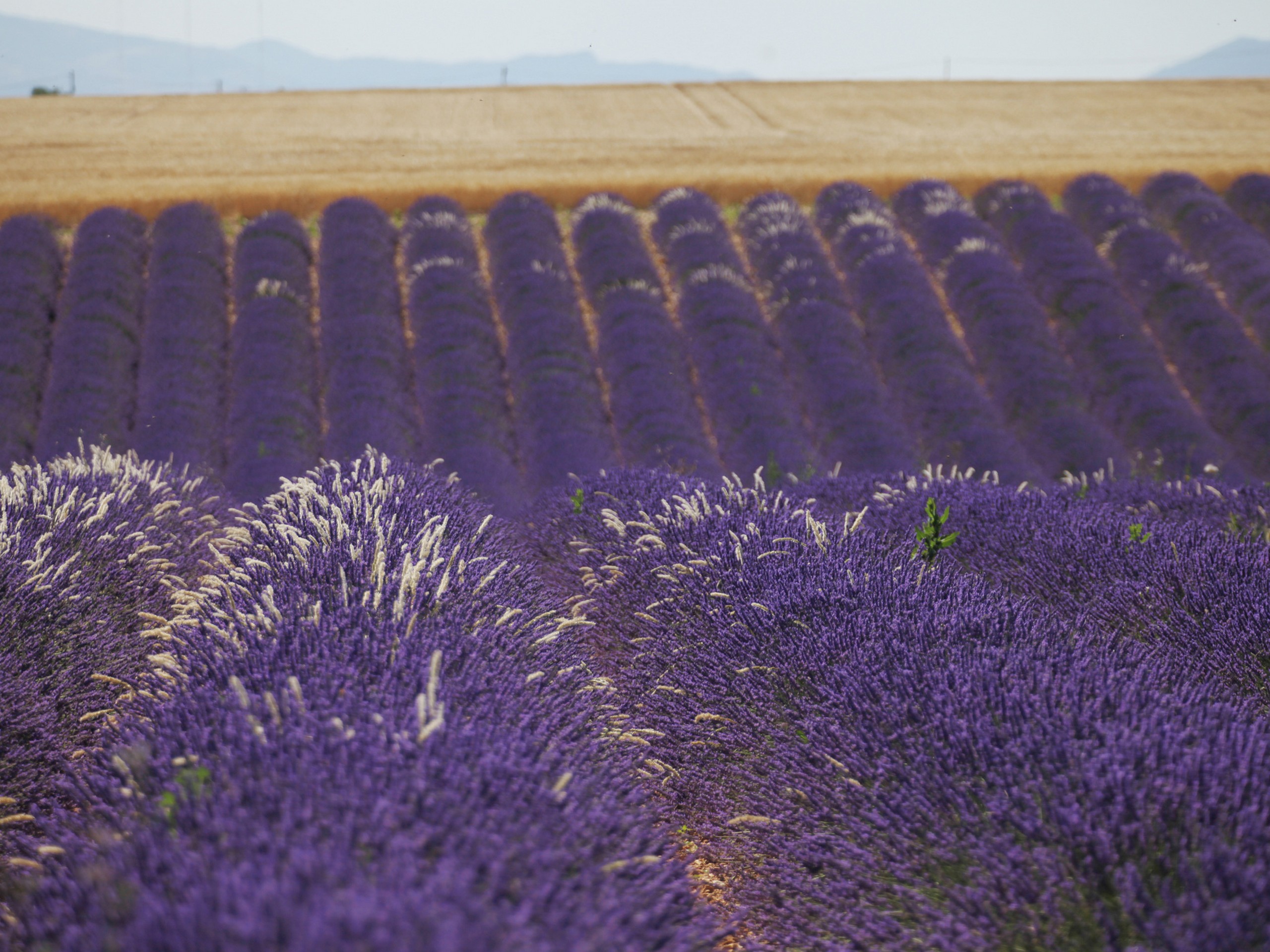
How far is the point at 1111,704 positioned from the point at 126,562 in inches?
172

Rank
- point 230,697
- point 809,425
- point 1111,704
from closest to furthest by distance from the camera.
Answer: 1. point 230,697
2. point 1111,704
3. point 809,425

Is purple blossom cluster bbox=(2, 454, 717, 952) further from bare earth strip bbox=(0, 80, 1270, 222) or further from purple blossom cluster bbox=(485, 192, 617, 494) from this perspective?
bare earth strip bbox=(0, 80, 1270, 222)

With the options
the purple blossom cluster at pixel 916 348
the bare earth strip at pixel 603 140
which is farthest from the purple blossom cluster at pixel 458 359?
the purple blossom cluster at pixel 916 348

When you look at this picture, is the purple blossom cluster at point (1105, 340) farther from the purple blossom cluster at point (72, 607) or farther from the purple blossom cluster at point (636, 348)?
the purple blossom cluster at point (72, 607)

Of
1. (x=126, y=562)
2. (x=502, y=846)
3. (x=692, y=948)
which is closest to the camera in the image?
(x=502, y=846)

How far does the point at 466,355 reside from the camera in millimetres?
10094

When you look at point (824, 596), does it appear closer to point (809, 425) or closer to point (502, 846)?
point (502, 846)

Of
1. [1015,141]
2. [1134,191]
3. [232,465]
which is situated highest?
[1015,141]

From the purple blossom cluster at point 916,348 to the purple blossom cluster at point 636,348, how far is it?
95.6 inches

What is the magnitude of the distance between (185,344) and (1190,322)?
1209cm

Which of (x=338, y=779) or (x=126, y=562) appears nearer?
(x=338, y=779)

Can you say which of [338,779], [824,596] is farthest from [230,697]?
[824,596]

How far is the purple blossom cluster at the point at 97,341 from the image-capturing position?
8.93 m

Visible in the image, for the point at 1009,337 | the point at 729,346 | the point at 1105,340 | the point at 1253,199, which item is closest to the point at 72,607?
the point at 729,346
